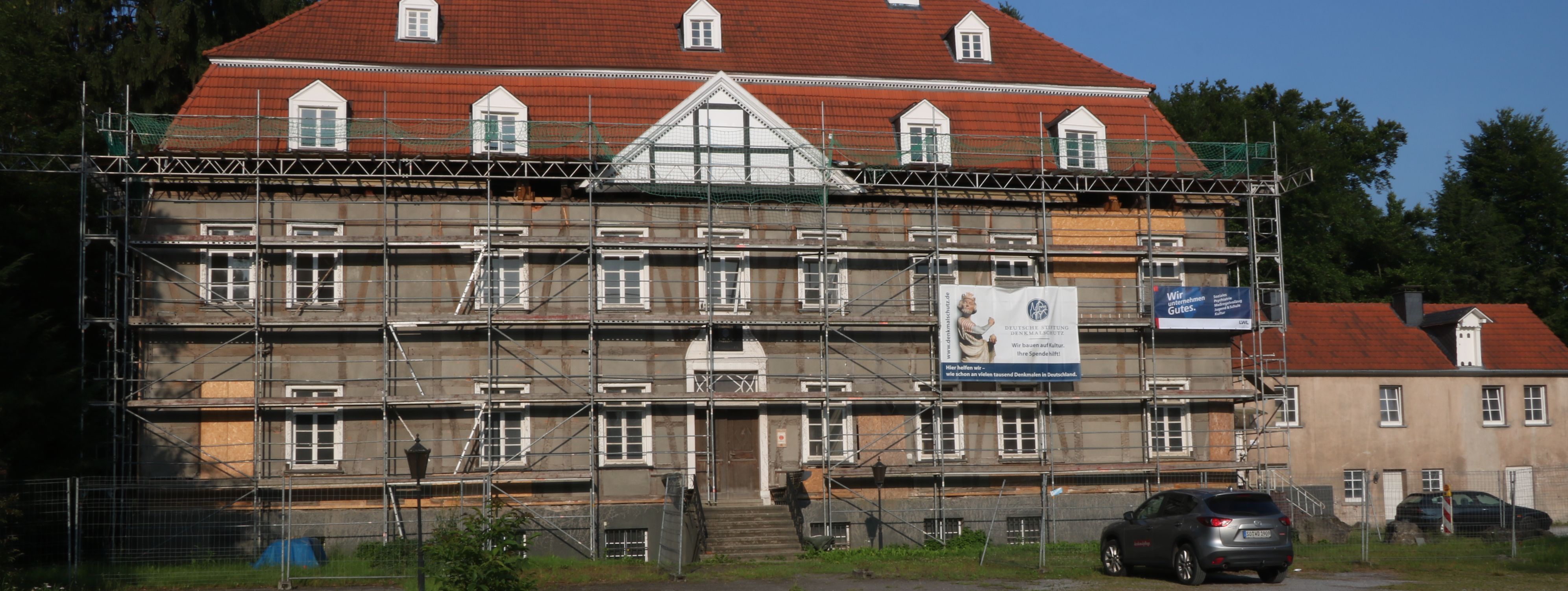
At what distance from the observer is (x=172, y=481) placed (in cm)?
2477

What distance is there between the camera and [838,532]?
89.7 ft

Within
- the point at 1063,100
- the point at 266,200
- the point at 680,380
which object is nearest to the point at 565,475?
the point at 680,380

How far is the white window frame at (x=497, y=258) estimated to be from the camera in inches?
1040

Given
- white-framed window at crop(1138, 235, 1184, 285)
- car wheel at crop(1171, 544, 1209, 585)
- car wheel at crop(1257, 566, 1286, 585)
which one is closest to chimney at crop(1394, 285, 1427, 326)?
white-framed window at crop(1138, 235, 1184, 285)

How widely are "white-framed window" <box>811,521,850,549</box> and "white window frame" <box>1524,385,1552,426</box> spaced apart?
20.8m

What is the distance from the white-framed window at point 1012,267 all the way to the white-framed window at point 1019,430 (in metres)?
2.62

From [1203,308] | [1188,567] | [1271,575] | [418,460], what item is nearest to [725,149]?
[1203,308]

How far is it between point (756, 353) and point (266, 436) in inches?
381

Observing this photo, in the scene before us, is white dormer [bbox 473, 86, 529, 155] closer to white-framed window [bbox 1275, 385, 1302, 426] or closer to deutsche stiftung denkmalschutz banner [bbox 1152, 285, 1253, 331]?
deutsche stiftung denkmalschutz banner [bbox 1152, 285, 1253, 331]

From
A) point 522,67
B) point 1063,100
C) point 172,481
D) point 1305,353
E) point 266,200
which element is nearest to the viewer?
point 172,481

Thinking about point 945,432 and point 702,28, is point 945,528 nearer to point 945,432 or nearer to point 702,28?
point 945,432

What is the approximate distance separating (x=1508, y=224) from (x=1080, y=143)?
3264cm

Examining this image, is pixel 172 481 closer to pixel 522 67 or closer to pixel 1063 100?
pixel 522 67

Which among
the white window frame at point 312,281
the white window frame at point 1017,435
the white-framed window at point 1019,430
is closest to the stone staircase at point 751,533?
the white window frame at point 1017,435
